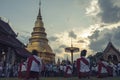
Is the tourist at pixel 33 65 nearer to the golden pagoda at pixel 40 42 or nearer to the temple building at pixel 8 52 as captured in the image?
the temple building at pixel 8 52

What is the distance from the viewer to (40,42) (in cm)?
7969

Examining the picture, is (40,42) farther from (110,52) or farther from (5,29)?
(5,29)

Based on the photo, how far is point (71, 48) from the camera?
6206cm

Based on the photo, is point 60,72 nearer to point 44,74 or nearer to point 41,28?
point 44,74

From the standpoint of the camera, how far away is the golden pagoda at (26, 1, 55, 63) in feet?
256

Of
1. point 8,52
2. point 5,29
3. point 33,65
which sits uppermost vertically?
point 5,29

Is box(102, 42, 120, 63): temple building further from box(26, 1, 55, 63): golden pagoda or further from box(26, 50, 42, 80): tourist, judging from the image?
box(26, 50, 42, 80): tourist

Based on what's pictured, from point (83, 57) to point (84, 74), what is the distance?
4.41 feet

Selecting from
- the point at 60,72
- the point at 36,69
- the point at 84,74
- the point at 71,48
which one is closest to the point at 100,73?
the point at 84,74

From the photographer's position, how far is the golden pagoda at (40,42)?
7800 centimetres

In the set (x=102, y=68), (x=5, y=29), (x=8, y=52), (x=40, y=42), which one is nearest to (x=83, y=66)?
(x=102, y=68)

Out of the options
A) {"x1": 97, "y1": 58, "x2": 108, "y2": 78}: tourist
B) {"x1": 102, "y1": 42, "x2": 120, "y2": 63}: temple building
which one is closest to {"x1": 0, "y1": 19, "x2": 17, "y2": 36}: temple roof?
{"x1": 102, "y1": 42, "x2": 120, "y2": 63}: temple building

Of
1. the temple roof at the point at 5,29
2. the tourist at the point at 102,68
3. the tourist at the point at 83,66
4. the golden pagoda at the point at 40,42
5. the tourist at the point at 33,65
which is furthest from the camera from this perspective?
the golden pagoda at the point at 40,42

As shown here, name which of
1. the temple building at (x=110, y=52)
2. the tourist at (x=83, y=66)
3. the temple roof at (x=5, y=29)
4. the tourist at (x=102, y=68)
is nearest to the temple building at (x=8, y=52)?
the temple roof at (x=5, y=29)
